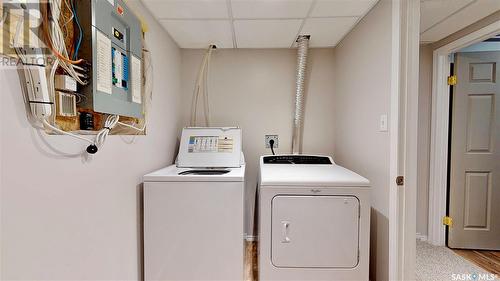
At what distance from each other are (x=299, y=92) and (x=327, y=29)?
623mm

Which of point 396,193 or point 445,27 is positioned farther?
point 445,27

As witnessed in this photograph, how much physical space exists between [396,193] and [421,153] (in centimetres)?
131

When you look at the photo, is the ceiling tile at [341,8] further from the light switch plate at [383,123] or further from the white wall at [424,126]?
the white wall at [424,126]

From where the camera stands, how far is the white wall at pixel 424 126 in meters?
2.25

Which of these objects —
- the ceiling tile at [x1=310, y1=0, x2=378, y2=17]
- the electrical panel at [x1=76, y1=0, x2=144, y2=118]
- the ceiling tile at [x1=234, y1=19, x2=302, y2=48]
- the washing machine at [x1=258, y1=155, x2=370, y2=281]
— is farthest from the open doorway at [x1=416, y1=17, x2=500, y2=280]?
the electrical panel at [x1=76, y1=0, x2=144, y2=118]

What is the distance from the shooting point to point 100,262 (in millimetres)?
1088

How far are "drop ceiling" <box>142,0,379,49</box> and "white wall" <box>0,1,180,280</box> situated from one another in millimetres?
303

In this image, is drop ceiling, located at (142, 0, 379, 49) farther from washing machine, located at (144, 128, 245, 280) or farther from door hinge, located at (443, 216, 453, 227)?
door hinge, located at (443, 216, 453, 227)

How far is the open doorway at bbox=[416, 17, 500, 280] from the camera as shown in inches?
83.7

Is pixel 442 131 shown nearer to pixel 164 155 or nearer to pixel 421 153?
pixel 421 153

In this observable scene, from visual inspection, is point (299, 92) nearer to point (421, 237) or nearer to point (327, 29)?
point (327, 29)

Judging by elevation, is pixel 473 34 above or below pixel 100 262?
above

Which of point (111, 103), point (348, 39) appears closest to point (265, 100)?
point (348, 39)

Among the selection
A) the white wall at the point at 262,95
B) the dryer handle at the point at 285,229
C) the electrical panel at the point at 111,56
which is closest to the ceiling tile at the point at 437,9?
the white wall at the point at 262,95
